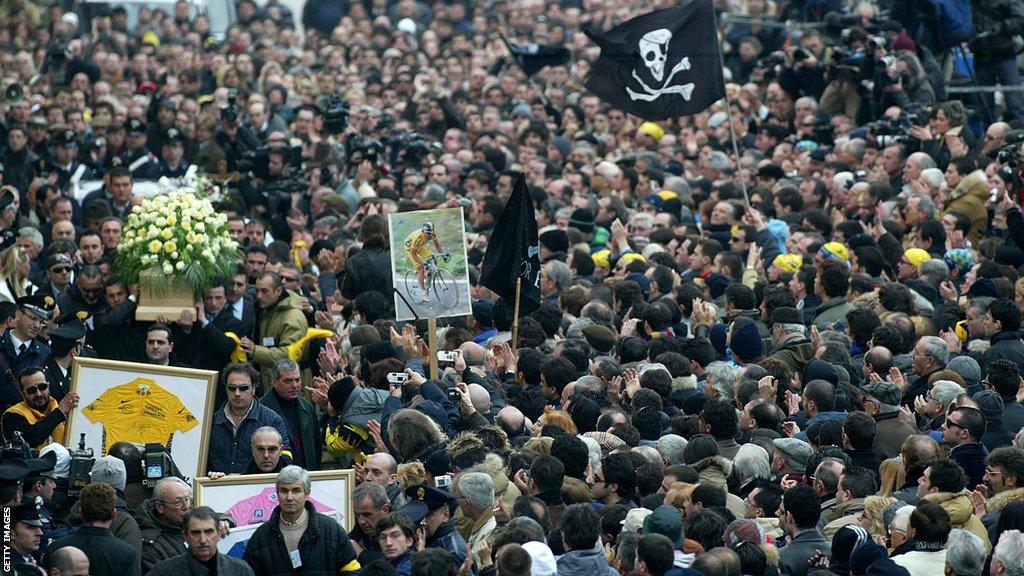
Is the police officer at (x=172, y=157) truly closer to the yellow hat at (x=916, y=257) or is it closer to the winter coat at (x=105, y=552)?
the yellow hat at (x=916, y=257)

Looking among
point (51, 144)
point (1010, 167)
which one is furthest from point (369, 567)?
point (51, 144)

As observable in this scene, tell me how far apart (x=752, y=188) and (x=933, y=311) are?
5.74 m

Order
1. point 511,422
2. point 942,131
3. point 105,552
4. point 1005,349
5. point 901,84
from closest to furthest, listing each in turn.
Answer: point 105,552, point 511,422, point 1005,349, point 942,131, point 901,84

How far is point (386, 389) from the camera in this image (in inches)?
468

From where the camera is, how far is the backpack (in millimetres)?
22078

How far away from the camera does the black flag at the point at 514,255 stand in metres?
13.1

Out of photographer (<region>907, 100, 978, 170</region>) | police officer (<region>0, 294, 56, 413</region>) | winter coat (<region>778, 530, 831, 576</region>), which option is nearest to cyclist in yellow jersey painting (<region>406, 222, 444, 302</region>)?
police officer (<region>0, 294, 56, 413</region>)

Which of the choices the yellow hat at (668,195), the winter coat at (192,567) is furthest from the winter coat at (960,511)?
the yellow hat at (668,195)

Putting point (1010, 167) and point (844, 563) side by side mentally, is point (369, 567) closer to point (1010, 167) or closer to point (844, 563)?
point (844, 563)

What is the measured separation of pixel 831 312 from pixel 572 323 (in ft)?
6.69

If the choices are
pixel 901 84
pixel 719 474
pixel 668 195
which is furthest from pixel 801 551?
pixel 901 84

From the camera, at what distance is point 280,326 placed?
13539 mm

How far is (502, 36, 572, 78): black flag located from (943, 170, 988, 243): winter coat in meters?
10.0

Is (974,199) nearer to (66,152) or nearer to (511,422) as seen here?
(511,422)
